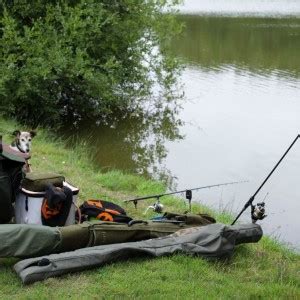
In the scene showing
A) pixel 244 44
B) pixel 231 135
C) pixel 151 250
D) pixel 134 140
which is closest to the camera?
pixel 151 250

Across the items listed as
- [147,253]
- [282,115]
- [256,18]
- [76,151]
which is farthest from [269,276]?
[256,18]

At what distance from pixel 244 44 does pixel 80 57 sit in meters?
15.4

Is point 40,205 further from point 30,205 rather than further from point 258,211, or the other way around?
point 258,211

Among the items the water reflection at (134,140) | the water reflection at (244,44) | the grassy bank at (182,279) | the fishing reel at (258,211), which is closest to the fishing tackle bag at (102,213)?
the grassy bank at (182,279)

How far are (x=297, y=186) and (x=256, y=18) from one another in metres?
26.3

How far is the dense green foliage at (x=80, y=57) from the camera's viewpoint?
35.0 feet

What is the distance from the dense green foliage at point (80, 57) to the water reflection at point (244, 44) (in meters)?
7.01

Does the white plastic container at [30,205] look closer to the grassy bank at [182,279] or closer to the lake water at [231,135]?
the grassy bank at [182,279]

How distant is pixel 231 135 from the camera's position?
39.4 ft

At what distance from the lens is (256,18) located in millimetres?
33344

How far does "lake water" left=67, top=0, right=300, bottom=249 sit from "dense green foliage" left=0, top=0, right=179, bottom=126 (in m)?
0.90

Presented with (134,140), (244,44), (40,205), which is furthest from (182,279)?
(244,44)

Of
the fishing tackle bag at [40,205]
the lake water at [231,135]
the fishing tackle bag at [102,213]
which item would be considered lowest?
the lake water at [231,135]

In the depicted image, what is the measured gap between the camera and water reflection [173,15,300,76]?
813 inches
